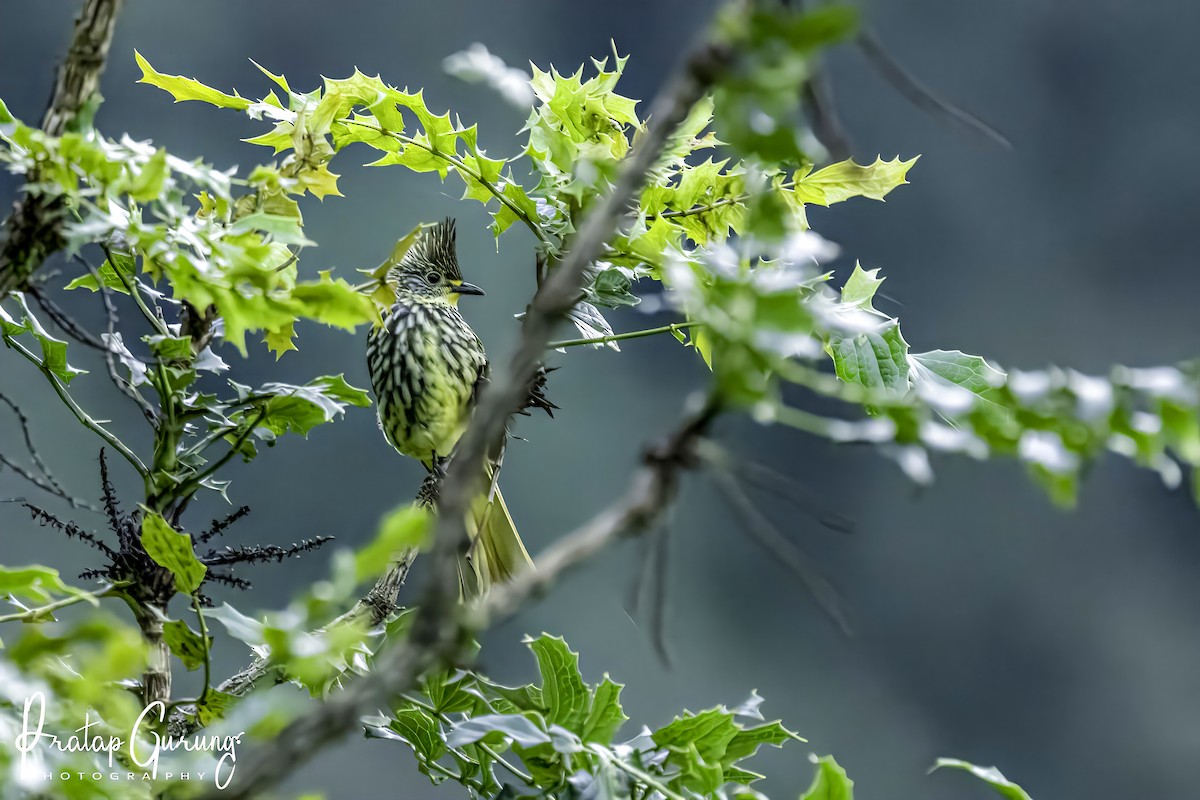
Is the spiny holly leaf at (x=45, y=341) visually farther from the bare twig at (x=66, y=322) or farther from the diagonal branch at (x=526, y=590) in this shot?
the diagonal branch at (x=526, y=590)

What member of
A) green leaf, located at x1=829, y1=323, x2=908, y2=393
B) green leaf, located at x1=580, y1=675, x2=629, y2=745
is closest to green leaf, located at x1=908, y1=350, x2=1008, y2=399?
green leaf, located at x1=829, y1=323, x2=908, y2=393

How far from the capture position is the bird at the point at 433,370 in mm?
959

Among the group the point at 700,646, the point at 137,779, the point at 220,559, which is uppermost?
the point at 700,646

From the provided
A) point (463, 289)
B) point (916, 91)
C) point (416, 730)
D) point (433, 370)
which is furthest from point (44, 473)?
point (463, 289)

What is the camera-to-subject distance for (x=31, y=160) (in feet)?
1.54

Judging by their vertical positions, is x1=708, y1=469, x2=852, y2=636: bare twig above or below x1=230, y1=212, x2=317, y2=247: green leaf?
below

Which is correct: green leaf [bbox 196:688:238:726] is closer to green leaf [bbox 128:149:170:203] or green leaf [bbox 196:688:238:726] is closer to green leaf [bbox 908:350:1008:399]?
green leaf [bbox 128:149:170:203]

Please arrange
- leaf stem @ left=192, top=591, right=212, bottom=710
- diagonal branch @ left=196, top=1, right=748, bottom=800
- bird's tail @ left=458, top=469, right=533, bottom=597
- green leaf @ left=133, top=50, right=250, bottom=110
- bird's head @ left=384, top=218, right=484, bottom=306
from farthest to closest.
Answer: bird's head @ left=384, top=218, right=484, bottom=306 → bird's tail @ left=458, top=469, right=533, bottom=597 → green leaf @ left=133, top=50, right=250, bottom=110 → leaf stem @ left=192, top=591, right=212, bottom=710 → diagonal branch @ left=196, top=1, right=748, bottom=800

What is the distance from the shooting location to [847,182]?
2.44 ft

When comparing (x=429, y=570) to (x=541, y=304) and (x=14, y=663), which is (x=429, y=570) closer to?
(x=541, y=304)

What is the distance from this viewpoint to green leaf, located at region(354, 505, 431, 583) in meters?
0.29

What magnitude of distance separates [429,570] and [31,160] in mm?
331

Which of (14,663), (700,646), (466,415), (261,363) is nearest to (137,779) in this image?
(14,663)

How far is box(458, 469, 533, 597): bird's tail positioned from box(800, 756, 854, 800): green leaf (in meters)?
0.38
